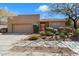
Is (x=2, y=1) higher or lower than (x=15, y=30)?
higher

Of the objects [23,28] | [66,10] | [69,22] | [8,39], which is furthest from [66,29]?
[8,39]

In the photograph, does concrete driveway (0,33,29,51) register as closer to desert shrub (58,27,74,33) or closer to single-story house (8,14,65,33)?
single-story house (8,14,65,33)

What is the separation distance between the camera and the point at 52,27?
23.0 feet

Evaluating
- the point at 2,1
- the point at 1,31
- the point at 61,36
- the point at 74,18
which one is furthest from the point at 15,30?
the point at 74,18

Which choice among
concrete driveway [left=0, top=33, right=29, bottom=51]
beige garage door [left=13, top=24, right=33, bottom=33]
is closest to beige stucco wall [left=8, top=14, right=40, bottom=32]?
beige garage door [left=13, top=24, right=33, bottom=33]

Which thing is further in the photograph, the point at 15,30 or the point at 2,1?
the point at 15,30

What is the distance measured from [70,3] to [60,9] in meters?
0.44

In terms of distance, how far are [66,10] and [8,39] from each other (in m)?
2.12

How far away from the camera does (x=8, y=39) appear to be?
7020mm

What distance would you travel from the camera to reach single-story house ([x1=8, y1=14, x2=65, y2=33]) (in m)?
6.98

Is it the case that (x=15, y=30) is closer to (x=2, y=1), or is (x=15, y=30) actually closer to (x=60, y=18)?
(x=2, y=1)

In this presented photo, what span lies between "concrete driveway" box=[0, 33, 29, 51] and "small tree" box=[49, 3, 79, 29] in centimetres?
132

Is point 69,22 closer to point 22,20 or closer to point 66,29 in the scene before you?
point 66,29

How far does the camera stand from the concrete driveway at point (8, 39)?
6988mm
